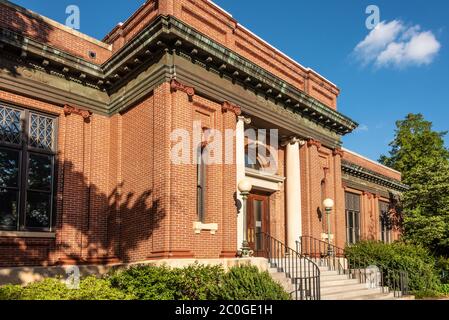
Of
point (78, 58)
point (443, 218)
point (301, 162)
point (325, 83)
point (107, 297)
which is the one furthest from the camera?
point (443, 218)

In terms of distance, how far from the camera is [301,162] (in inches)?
738

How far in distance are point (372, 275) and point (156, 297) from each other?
9.29 metres

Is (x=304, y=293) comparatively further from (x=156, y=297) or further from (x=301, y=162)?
(x=301, y=162)

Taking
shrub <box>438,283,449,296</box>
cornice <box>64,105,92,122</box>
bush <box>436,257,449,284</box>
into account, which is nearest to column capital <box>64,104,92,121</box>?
cornice <box>64,105,92,122</box>

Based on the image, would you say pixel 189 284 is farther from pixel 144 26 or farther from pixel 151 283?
pixel 144 26

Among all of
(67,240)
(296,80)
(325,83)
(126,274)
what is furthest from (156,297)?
(325,83)

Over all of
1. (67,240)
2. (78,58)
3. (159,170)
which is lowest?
(67,240)

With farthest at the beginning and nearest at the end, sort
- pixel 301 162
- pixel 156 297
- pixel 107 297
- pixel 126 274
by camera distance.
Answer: pixel 301 162
pixel 126 274
pixel 156 297
pixel 107 297

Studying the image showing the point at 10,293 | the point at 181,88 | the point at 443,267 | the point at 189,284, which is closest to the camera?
the point at 10,293

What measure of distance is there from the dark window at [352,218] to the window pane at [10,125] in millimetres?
17560

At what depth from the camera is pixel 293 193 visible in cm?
1808

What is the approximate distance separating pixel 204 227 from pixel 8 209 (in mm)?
5296

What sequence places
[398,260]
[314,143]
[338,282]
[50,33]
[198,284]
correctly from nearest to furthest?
[198,284] → [50,33] → [338,282] → [398,260] → [314,143]

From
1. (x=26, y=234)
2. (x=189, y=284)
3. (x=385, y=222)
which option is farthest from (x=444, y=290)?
(x=26, y=234)
